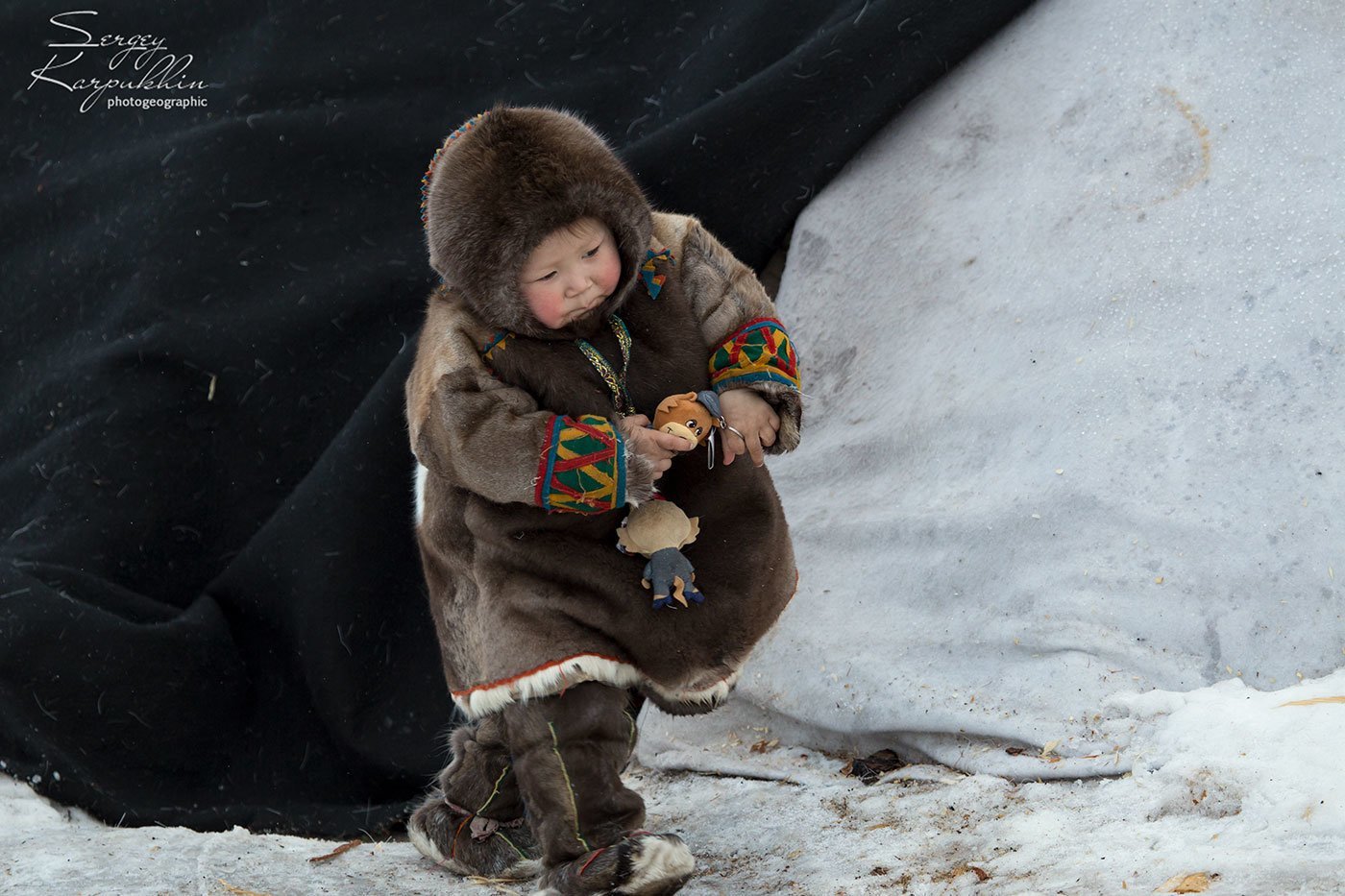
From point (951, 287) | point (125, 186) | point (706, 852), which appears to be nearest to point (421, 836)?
point (706, 852)

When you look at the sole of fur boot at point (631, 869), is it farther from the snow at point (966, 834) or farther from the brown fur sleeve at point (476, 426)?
the brown fur sleeve at point (476, 426)

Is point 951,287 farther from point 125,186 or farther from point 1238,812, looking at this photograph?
point 125,186

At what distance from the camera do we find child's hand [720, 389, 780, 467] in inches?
67.8

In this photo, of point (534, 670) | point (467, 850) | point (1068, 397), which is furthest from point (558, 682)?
point (1068, 397)

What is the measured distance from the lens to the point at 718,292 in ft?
5.89

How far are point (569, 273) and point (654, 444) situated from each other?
0.75 ft

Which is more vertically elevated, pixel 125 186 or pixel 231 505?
pixel 125 186

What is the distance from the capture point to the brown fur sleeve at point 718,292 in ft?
5.81

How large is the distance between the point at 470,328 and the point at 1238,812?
1.07m

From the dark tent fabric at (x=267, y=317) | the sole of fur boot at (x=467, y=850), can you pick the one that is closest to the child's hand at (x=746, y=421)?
the sole of fur boot at (x=467, y=850)

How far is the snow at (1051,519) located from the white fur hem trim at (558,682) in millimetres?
290

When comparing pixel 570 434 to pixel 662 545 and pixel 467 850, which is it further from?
pixel 467 850

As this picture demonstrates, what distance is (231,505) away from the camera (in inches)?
111

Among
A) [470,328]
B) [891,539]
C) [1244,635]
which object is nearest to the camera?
[470,328]
